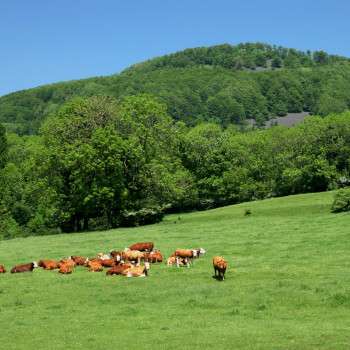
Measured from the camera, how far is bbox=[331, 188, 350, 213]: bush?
47656mm

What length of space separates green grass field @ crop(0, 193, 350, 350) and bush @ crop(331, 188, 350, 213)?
40.2 ft

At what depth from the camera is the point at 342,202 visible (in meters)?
48.0

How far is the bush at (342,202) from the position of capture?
1876 inches

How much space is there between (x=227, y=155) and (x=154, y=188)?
34349mm

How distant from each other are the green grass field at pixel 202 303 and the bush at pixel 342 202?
1224 cm

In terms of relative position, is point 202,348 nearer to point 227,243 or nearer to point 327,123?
point 227,243

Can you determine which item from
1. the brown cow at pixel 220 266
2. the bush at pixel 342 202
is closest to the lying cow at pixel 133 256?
the brown cow at pixel 220 266

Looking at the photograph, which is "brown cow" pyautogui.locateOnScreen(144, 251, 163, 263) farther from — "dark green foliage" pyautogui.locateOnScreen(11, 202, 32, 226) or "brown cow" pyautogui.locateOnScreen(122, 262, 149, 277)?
"dark green foliage" pyautogui.locateOnScreen(11, 202, 32, 226)

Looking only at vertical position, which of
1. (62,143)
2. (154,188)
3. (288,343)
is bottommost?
(288,343)

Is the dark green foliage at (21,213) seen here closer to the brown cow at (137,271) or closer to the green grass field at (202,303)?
the green grass field at (202,303)

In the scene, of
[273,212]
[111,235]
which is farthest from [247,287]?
[273,212]

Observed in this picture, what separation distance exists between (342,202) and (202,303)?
30.4m

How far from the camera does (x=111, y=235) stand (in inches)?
1842

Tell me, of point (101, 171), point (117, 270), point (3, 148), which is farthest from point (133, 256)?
point (3, 148)
